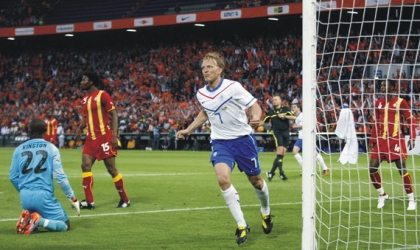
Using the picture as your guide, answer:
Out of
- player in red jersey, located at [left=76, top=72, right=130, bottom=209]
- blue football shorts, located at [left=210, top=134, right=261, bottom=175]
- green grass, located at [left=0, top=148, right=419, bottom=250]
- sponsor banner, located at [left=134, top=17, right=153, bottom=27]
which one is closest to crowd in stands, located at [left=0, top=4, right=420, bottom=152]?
sponsor banner, located at [left=134, top=17, right=153, bottom=27]

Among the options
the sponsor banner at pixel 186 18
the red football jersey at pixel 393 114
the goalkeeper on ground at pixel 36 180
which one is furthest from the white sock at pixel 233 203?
the sponsor banner at pixel 186 18

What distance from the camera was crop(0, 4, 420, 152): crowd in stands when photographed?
39.8 meters

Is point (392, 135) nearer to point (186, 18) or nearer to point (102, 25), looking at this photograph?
point (186, 18)

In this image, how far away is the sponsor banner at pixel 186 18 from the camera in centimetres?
4172

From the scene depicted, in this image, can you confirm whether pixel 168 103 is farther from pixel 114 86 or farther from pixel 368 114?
pixel 368 114

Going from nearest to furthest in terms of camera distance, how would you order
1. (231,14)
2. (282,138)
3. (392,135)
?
(392,135), (282,138), (231,14)

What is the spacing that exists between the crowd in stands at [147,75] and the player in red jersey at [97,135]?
23.0 meters

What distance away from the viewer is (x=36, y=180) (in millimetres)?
8914

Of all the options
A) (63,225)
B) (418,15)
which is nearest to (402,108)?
(63,225)

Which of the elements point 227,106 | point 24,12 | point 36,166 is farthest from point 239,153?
point 24,12

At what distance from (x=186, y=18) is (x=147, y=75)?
5140 millimetres

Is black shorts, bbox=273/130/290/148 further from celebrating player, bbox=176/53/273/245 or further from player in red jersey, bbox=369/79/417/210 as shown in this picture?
celebrating player, bbox=176/53/273/245

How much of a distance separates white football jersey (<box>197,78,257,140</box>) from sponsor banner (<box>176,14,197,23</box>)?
1316 inches

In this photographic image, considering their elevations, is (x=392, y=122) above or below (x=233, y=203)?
above
